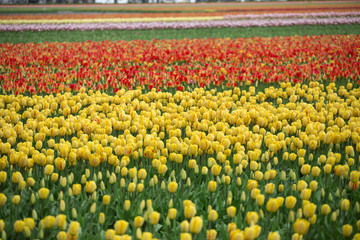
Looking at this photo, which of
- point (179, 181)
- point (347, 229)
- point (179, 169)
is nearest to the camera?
point (347, 229)

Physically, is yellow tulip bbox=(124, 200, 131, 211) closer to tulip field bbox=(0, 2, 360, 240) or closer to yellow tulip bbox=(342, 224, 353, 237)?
tulip field bbox=(0, 2, 360, 240)

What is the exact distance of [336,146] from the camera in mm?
3439

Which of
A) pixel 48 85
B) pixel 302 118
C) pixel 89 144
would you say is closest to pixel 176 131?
pixel 89 144

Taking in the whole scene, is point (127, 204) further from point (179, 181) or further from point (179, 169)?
point (179, 169)

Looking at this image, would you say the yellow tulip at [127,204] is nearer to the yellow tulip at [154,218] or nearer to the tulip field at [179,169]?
the tulip field at [179,169]

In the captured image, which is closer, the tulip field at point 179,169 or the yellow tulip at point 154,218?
the yellow tulip at point 154,218

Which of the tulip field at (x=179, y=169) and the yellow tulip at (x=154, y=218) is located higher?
the yellow tulip at (x=154, y=218)

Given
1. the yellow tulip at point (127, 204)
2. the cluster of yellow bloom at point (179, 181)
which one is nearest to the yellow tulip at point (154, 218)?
the cluster of yellow bloom at point (179, 181)

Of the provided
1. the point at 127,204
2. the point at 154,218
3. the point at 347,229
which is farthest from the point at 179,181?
the point at 347,229

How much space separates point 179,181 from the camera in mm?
2914

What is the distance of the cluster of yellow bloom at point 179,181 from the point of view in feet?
7.16

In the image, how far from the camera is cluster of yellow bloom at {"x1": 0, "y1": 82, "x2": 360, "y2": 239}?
7.16 ft

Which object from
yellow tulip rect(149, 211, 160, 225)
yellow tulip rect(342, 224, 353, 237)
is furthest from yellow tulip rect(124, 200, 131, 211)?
yellow tulip rect(342, 224, 353, 237)

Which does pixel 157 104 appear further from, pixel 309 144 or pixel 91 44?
pixel 91 44
